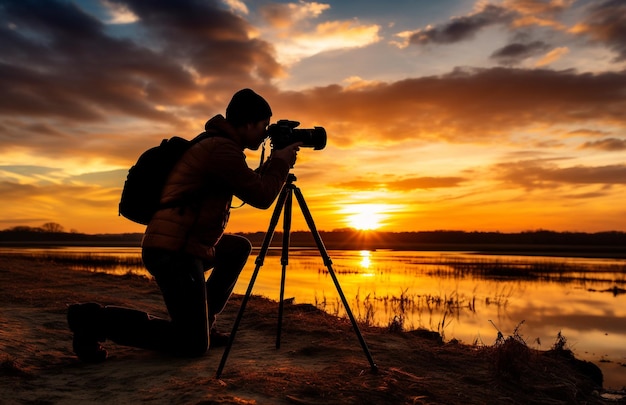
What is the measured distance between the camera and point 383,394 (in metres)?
3.51

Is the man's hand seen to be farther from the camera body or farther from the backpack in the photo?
the backpack

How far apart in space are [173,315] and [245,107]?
1.99 metres

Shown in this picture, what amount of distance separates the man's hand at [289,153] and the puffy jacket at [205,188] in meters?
0.06

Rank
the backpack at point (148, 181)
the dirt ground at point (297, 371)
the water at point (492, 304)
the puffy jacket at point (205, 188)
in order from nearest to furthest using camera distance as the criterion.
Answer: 1. the dirt ground at point (297, 371)
2. the puffy jacket at point (205, 188)
3. the backpack at point (148, 181)
4. the water at point (492, 304)

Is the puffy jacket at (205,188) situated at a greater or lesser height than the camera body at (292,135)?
lesser

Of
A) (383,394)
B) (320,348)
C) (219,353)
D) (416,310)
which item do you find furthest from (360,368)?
(416,310)

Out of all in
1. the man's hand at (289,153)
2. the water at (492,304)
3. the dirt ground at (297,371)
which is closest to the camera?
the dirt ground at (297,371)

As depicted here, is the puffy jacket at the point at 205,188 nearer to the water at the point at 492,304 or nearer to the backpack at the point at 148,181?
the backpack at the point at 148,181

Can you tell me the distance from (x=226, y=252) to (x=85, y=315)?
1.42 metres

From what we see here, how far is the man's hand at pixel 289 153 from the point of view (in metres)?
4.32

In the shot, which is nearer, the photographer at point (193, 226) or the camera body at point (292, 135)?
the photographer at point (193, 226)

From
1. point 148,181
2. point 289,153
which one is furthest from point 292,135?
point 148,181

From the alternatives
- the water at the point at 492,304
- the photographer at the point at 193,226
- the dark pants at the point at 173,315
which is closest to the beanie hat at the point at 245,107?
the photographer at the point at 193,226

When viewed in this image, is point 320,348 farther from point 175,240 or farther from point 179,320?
point 175,240
